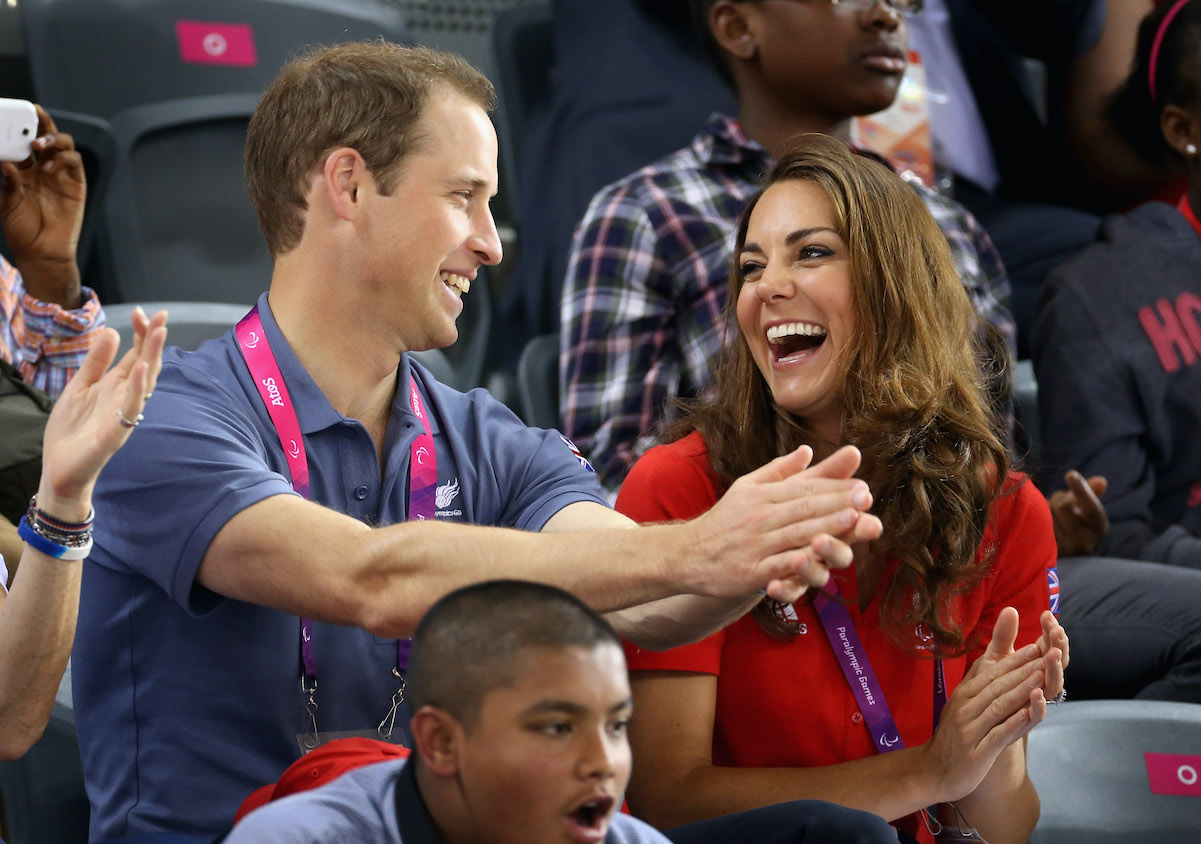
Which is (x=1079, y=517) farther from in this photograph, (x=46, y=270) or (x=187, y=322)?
(x=46, y=270)

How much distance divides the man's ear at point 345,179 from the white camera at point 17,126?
33.9 inches

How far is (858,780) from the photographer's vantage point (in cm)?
154

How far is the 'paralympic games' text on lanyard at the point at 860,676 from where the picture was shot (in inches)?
64.5

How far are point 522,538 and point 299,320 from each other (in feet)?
1.42

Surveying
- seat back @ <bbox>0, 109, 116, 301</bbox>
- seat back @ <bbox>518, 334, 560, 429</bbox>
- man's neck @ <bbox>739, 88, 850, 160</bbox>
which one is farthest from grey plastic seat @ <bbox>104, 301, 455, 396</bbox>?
man's neck @ <bbox>739, 88, 850, 160</bbox>

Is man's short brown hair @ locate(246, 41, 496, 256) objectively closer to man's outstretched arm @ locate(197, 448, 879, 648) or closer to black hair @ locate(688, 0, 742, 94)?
man's outstretched arm @ locate(197, 448, 879, 648)

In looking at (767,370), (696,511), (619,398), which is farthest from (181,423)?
(619,398)

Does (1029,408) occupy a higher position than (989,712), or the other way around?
(989,712)

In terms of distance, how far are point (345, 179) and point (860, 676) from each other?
0.81 m

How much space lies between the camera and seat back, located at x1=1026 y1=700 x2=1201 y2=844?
1771 mm

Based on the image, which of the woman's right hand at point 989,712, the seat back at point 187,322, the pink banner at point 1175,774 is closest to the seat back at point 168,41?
the seat back at point 187,322

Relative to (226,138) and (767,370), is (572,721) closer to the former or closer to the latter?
(767,370)

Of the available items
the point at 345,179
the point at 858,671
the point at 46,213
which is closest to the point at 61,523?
the point at 345,179

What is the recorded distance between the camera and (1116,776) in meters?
1.78
